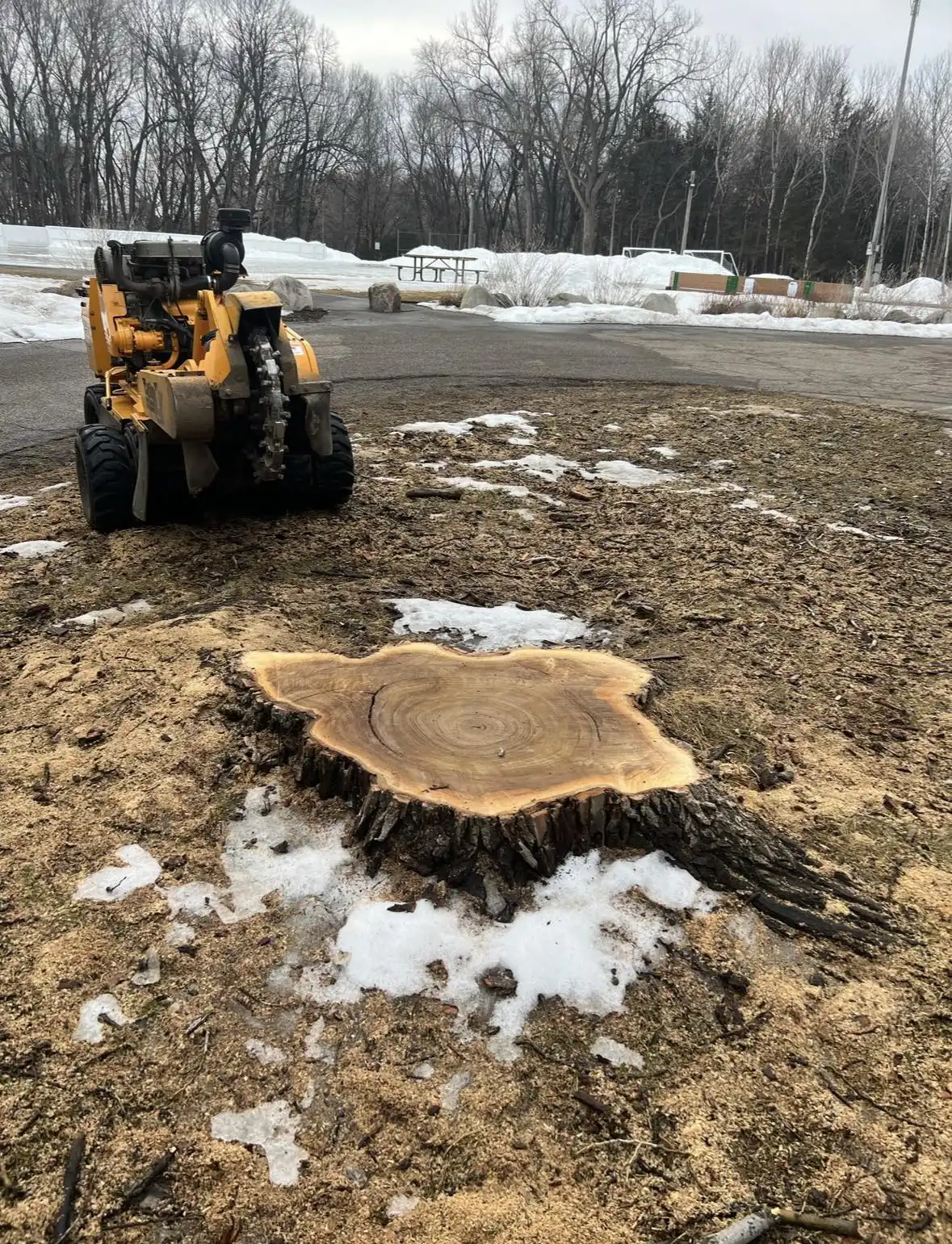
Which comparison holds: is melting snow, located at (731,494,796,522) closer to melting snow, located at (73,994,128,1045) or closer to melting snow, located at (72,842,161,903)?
melting snow, located at (72,842,161,903)

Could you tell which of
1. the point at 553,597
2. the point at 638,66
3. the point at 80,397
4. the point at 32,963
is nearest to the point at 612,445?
the point at 553,597

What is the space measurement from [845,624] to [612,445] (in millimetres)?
3886

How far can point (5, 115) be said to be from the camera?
155 ft

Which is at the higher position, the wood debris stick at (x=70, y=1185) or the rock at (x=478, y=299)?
the rock at (x=478, y=299)

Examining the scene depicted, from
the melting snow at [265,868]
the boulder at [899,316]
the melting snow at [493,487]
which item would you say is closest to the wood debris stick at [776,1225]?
the melting snow at [265,868]

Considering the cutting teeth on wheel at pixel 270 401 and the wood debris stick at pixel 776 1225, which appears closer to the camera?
the wood debris stick at pixel 776 1225

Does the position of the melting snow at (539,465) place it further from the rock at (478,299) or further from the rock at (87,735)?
the rock at (478,299)

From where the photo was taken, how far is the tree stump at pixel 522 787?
238cm

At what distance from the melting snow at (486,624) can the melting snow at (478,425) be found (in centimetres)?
402

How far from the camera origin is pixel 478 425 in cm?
841

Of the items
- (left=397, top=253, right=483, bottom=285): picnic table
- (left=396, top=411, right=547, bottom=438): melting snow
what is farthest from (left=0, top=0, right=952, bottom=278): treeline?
(left=396, top=411, right=547, bottom=438): melting snow

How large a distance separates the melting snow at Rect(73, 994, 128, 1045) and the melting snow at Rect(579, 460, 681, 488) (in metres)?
5.28

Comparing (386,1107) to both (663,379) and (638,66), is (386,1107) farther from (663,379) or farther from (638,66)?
(638,66)

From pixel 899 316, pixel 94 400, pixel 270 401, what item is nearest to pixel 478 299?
pixel 899 316
